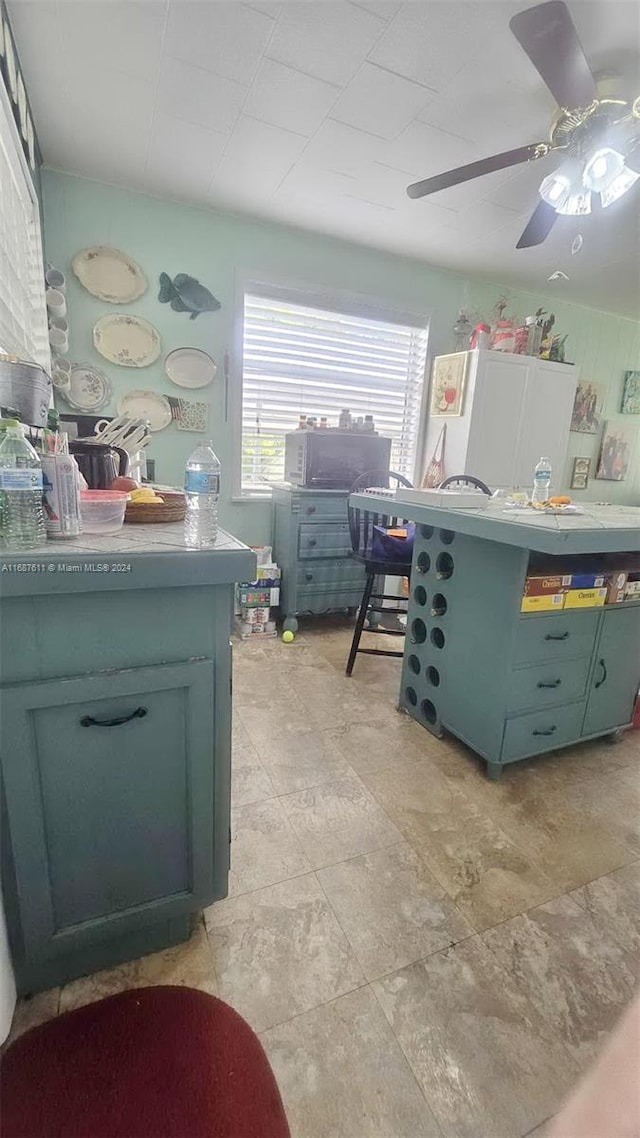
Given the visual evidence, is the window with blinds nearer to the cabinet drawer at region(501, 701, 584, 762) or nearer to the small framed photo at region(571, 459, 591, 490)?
the small framed photo at region(571, 459, 591, 490)

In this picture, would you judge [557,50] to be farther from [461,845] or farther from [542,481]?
[461,845]

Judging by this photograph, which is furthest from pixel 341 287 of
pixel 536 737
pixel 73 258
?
pixel 536 737

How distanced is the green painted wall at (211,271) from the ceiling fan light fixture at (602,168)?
1.69 m

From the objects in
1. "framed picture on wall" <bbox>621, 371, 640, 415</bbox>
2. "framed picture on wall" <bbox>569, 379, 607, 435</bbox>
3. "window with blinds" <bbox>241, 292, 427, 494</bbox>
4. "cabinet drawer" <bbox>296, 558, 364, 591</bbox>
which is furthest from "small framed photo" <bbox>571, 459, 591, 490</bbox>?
"cabinet drawer" <bbox>296, 558, 364, 591</bbox>

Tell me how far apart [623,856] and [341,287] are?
349cm

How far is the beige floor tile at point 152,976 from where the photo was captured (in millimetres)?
958

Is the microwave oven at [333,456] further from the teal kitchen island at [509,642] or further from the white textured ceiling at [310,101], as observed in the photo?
the white textured ceiling at [310,101]

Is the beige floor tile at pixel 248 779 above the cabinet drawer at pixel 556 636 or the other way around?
the other way around

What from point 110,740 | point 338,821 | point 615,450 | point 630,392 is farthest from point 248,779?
point 630,392

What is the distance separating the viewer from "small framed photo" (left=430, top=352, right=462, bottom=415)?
11.2 ft

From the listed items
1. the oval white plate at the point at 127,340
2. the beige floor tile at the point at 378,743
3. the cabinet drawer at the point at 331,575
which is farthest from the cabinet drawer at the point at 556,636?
the oval white plate at the point at 127,340

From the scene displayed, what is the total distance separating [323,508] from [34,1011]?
97.3 inches

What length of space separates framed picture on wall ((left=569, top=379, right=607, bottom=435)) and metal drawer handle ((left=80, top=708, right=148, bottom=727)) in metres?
4.78

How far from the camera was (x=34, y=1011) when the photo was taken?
0.92 m
